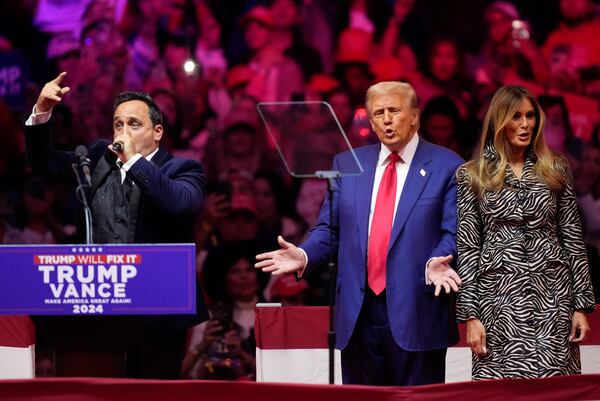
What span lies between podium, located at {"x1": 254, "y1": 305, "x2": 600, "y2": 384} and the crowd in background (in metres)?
1.70

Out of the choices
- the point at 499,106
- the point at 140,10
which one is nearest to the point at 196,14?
the point at 140,10

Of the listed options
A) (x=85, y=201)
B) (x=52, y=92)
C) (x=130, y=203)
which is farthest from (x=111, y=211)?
(x=52, y=92)

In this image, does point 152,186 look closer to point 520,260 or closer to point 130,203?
point 130,203

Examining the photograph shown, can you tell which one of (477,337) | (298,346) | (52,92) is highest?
(52,92)

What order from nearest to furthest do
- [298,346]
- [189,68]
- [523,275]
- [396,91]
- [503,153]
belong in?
[523,275]
[503,153]
[396,91]
[298,346]
[189,68]

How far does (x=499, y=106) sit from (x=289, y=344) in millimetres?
1642

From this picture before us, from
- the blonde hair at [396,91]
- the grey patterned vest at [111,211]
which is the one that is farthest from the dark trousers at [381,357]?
the grey patterned vest at [111,211]

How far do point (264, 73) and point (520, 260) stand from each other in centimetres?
354

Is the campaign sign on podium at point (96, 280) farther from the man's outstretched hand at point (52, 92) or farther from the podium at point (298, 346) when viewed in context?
the podium at point (298, 346)

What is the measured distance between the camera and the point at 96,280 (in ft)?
10.4

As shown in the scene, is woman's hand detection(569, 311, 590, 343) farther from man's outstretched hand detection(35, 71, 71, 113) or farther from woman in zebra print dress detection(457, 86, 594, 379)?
man's outstretched hand detection(35, 71, 71, 113)

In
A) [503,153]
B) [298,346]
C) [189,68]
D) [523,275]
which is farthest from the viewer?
[189,68]

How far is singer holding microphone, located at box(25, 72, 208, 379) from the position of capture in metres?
3.39

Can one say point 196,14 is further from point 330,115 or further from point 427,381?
point 427,381
